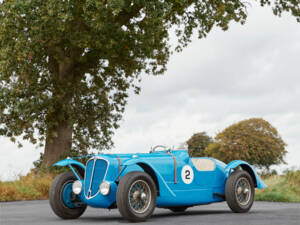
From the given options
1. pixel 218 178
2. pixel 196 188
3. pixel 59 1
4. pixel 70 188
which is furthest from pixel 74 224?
pixel 59 1

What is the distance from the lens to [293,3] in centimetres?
2222

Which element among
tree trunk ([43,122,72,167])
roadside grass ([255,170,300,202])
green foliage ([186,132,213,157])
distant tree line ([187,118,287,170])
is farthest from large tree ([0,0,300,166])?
green foliage ([186,132,213,157])

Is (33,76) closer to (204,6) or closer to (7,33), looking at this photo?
(7,33)

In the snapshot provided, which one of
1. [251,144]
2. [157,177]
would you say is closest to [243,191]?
[157,177]

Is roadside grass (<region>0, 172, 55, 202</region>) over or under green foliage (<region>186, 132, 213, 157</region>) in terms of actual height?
under

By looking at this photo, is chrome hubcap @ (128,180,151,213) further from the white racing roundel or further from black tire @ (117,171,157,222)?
the white racing roundel

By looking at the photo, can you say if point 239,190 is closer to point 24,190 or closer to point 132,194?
point 132,194

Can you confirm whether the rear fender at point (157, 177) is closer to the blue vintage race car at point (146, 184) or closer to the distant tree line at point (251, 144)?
the blue vintage race car at point (146, 184)

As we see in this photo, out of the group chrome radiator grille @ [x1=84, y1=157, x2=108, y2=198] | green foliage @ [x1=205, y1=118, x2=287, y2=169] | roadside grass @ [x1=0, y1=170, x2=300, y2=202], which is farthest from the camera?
green foliage @ [x1=205, y1=118, x2=287, y2=169]

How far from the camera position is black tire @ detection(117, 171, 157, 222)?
25.1ft

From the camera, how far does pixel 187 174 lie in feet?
29.7

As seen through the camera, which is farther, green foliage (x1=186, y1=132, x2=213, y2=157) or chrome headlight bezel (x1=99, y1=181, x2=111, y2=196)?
green foliage (x1=186, y1=132, x2=213, y2=157)

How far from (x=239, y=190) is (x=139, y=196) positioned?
2.57 m

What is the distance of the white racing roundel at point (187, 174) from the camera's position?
8.98 metres
